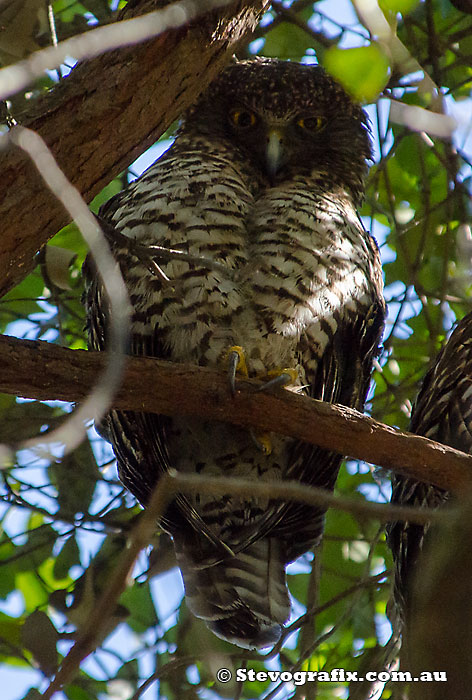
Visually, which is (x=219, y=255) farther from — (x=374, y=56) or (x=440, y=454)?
(x=374, y=56)

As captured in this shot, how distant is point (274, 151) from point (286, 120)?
0.67ft

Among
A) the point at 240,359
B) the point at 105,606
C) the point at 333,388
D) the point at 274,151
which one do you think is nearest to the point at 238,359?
the point at 240,359

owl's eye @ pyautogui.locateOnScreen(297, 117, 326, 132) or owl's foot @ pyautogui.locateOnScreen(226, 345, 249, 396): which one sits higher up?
owl's eye @ pyautogui.locateOnScreen(297, 117, 326, 132)

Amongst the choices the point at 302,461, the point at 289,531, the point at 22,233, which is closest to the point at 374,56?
the point at 22,233

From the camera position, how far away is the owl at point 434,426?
Result: 9.46 feet

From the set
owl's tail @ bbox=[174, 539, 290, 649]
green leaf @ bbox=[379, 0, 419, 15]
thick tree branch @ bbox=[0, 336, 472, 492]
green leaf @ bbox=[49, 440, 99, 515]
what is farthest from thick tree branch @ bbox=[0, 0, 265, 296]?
green leaf @ bbox=[49, 440, 99, 515]

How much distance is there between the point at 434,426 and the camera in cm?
296

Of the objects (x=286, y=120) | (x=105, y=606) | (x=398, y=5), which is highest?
(x=286, y=120)

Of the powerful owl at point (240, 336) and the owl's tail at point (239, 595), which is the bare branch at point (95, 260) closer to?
the powerful owl at point (240, 336)

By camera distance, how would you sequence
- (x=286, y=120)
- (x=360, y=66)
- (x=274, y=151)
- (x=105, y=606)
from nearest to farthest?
(x=105, y=606), (x=360, y=66), (x=274, y=151), (x=286, y=120)

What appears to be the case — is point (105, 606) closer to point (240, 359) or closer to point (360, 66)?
point (360, 66)

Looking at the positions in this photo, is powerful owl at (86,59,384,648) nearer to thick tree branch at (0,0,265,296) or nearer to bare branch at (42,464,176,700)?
thick tree branch at (0,0,265,296)

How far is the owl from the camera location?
288 cm

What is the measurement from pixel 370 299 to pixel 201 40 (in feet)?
3.76
